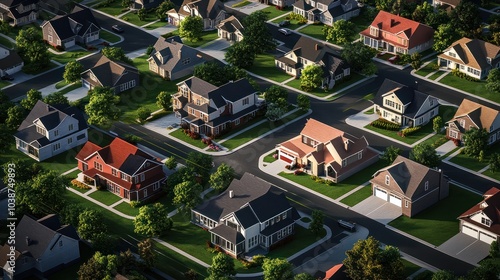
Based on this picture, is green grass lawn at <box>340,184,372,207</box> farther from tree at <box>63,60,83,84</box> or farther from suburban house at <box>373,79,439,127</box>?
tree at <box>63,60,83,84</box>

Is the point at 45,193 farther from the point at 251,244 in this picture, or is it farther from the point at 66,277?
the point at 251,244

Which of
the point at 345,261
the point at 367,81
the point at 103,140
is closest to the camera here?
the point at 345,261

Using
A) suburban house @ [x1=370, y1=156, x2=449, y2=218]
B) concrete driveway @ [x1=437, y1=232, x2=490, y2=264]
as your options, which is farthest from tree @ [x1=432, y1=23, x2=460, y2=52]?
concrete driveway @ [x1=437, y1=232, x2=490, y2=264]

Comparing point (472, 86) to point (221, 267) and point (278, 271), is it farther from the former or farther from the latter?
point (221, 267)

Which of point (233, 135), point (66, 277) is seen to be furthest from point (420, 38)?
point (66, 277)

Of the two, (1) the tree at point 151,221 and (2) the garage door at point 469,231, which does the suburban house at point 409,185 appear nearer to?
(2) the garage door at point 469,231
